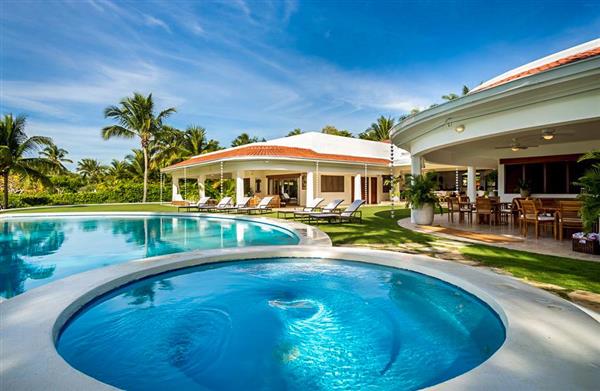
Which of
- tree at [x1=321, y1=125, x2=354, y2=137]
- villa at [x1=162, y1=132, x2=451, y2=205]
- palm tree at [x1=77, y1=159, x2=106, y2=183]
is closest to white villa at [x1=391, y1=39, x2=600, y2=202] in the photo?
villa at [x1=162, y1=132, x2=451, y2=205]

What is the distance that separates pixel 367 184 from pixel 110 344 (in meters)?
26.8

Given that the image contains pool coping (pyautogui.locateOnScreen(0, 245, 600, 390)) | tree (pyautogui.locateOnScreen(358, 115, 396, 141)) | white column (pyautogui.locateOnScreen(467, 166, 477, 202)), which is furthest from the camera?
tree (pyautogui.locateOnScreen(358, 115, 396, 141))

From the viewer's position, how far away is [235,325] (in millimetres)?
4793

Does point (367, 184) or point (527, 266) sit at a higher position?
point (367, 184)

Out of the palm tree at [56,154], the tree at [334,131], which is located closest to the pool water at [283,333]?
the tree at [334,131]

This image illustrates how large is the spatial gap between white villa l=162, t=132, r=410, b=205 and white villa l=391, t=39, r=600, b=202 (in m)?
9.56

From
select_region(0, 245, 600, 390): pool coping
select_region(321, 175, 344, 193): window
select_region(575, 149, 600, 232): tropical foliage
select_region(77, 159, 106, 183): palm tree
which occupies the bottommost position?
select_region(0, 245, 600, 390): pool coping

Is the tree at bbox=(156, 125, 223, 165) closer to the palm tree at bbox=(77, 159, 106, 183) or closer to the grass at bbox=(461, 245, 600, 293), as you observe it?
the palm tree at bbox=(77, 159, 106, 183)

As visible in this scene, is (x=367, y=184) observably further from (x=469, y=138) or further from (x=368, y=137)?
(x=368, y=137)

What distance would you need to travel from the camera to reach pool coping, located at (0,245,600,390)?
2520mm

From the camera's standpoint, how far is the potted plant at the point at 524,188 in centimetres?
1507

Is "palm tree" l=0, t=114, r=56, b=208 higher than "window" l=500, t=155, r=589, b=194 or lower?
higher

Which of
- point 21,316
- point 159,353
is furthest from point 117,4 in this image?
point 159,353

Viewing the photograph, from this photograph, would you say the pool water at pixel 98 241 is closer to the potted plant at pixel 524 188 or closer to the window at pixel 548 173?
the potted plant at pixel 524 188
